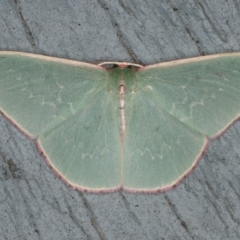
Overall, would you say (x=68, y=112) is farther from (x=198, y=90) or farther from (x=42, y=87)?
(x=198, y=90)

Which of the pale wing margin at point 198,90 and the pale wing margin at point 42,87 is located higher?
the pale wing margin at point 198,90

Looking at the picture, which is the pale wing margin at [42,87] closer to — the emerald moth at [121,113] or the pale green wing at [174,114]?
the emerald moth at [121,113]

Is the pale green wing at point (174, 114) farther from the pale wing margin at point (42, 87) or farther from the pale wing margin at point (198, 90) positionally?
the pale wing margin at point (42, 87)

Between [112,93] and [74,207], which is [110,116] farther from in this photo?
[74,207]

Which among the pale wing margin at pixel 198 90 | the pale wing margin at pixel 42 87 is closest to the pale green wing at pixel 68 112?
the pale wing margin at pixel 42 87

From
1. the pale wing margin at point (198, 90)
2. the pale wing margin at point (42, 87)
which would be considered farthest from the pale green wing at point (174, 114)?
the pale wing margin at point (42, 87)
